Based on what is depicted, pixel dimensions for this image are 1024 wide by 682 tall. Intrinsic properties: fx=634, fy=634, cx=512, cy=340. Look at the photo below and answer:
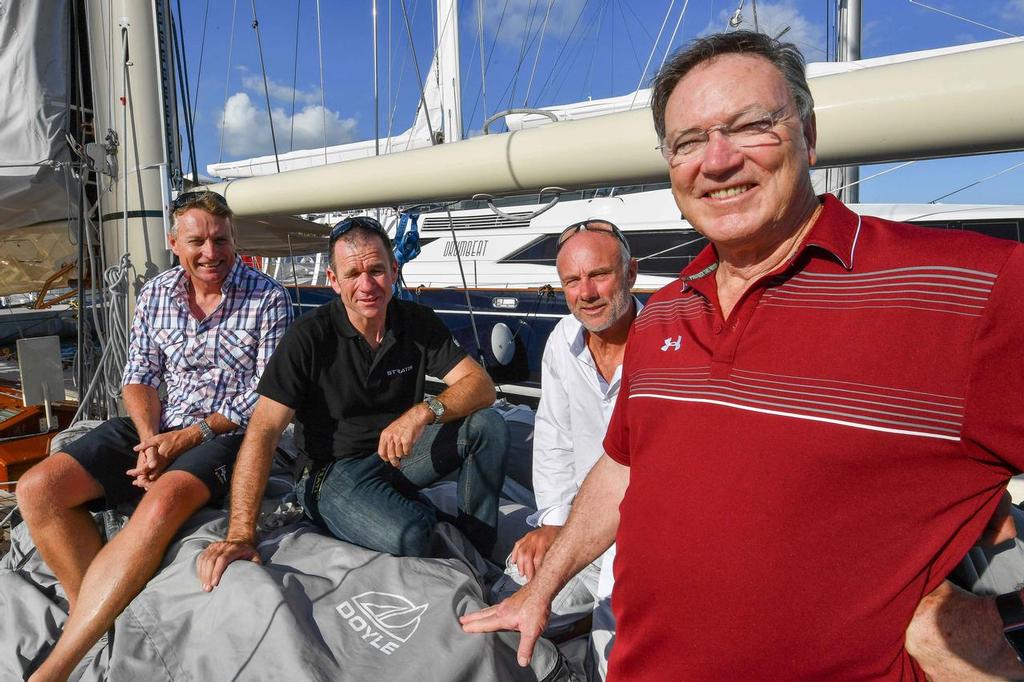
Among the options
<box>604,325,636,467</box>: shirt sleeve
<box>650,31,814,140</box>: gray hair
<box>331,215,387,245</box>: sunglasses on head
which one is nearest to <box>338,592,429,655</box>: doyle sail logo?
<box>604,325,636,467</box>: shirt sleeve

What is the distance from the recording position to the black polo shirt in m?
2.49

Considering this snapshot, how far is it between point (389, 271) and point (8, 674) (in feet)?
5.97

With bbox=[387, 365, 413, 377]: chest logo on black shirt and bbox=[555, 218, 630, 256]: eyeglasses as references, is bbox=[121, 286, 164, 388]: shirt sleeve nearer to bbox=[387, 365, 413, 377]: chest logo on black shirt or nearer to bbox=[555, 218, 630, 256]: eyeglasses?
bbox=[387, 365, 413, 377]: chest logo on black shirt

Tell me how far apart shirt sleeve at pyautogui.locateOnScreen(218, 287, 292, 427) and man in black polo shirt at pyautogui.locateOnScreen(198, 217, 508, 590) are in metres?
0.32

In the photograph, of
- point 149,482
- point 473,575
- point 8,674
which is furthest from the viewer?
point 149,482

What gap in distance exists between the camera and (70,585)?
7.54ft

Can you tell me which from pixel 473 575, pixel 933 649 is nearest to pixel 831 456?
pixel 933 649

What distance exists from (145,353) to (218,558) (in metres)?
1.40

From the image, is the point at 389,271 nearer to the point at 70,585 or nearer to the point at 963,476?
the point at 70,585

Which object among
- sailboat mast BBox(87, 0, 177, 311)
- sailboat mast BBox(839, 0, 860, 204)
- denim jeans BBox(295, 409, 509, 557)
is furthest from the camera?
sailboat mast BBox(839, 0, 860, 204)

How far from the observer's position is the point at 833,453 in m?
0.97

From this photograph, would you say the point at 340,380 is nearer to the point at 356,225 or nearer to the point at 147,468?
the point at 356,225

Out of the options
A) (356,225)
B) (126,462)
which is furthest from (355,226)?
(126,462)

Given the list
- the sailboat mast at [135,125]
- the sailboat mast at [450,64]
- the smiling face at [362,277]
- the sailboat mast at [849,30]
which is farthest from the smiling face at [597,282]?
the sailboat mast at [450,64]
